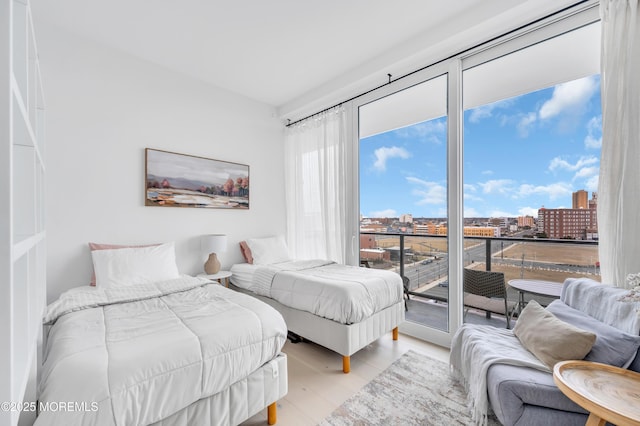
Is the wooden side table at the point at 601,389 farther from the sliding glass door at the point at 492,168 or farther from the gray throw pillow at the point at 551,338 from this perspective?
the sliding glass door at the point at 492,168

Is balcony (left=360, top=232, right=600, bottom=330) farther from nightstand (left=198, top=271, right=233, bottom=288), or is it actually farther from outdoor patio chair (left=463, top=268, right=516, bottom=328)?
nightstand (left=198, top=271, right=233, bottom=288)

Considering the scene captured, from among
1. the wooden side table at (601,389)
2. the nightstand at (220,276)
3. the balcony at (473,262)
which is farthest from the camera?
the nightstand at (220,276)

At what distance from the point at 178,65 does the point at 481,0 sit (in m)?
2.98

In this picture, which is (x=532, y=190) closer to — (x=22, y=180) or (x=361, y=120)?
(x=361, y=120)

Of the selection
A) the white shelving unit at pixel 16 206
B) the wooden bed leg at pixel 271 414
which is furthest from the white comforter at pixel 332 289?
the white shelving unit at pixel 16 206

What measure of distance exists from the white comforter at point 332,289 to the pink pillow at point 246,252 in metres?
0.57

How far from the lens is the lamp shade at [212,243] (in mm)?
3213

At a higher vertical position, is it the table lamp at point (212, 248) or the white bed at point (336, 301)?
the table lamp at point (212, 248)

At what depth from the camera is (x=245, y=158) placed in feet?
12.7

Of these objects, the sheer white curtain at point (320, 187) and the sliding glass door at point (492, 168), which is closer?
the sliding glass door at point (492, 168)

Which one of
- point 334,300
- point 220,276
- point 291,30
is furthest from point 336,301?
point 291,30

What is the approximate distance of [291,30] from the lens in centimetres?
253

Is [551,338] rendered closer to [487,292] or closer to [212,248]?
[487,292]

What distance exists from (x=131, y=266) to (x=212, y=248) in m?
0.84
